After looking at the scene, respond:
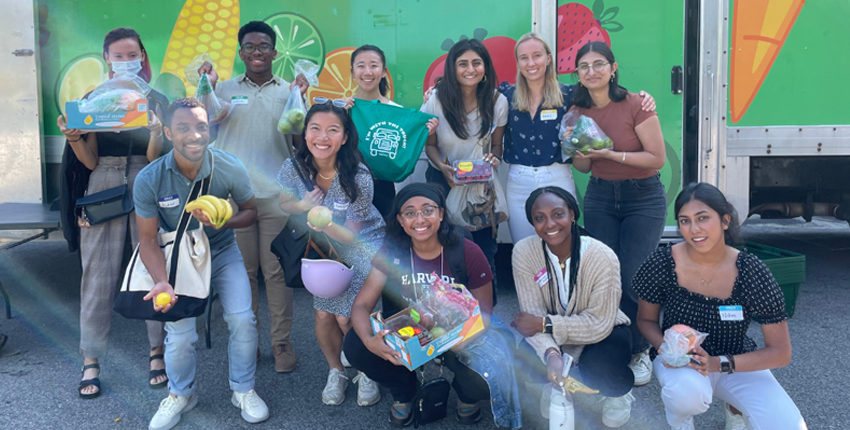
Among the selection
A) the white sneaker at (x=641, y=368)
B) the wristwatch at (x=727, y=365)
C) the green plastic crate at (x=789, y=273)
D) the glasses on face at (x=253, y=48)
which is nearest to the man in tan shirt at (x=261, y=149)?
the glasses on face at (x=253, y=48)

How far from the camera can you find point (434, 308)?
8.20 feet

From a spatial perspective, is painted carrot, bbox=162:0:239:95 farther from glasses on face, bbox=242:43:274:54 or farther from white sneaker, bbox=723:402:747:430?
white sneaker, bbox=723:402:747:430

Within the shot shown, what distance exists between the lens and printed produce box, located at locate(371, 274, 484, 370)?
2.26m

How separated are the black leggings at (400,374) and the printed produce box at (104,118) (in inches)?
59.4

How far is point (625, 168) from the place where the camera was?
122 inches

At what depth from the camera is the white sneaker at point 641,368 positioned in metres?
3.11

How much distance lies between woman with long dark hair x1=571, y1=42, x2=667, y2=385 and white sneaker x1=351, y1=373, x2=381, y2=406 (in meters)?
1.38

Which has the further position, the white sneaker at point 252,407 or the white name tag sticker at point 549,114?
the white name tag sticker at point 549,114

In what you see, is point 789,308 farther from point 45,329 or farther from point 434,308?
point 45,329

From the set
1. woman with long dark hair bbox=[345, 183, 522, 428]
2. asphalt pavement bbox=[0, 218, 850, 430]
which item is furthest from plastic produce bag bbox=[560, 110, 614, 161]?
asphalt pavement bbox=[0, 218, 850, 430]

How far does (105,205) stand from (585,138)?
2.56 meters

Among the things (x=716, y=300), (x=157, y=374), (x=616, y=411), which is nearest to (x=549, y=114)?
(x=716, y=300)

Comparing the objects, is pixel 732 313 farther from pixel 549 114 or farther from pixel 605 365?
pixel 549 114

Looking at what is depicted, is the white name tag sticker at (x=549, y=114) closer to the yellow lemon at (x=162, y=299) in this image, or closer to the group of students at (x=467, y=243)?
the group of students at (x=467, y=243)
